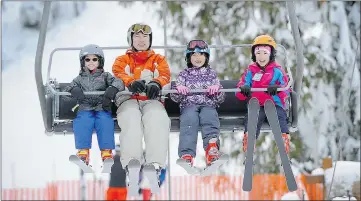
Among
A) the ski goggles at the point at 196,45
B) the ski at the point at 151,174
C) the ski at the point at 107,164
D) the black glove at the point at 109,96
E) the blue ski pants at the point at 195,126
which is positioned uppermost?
the ski goggles at the point at 196,45

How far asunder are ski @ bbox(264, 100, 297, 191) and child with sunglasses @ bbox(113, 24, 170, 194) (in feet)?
1.77

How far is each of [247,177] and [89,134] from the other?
872mm

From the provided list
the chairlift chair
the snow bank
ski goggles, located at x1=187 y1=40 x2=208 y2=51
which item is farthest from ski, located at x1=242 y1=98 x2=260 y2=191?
the snow bank

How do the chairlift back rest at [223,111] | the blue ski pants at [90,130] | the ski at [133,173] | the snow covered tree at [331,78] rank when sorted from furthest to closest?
1. the snow covered tree at [331,78]
2. the chairlift back rest at [223,111]
3. the blue ski pants at [90,130]
4. the ski at [133,173]

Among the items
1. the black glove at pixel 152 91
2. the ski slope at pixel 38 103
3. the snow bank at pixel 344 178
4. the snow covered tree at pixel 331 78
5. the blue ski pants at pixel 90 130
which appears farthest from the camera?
the ski slope at pixel 38 103

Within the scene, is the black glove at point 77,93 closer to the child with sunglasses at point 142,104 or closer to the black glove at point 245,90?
the child with sunglasses at point 142,104

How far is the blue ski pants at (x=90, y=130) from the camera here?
4.50 meters

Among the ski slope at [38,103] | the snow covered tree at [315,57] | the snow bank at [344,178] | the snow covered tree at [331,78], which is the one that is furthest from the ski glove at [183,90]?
the ski slope at [38,103]

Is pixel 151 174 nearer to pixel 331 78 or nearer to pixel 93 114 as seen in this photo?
pixel 93 114

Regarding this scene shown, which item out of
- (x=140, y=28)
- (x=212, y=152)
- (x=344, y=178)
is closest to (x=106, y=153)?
(x=212, y=152)

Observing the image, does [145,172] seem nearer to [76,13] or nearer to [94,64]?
[94,64]

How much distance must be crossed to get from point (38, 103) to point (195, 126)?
471 inches

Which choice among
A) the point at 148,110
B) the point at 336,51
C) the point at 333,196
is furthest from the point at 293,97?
the point at 336,51

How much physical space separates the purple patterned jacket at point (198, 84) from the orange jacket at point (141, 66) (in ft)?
0.33
